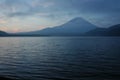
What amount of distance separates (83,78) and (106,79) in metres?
2.59

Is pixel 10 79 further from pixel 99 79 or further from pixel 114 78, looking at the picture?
pixel 114 78

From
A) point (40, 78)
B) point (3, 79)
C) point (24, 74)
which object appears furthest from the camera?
point (24, 74)

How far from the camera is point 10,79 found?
76.4 ft

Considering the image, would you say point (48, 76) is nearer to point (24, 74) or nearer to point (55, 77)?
point (55, 77)

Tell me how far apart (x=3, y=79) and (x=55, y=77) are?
5919 mm

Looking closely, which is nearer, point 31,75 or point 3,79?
point 3,79

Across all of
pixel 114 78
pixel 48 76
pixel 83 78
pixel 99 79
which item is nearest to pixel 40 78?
pixel 48 76

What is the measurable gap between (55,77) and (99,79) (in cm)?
513

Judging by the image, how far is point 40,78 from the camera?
78.9 feet

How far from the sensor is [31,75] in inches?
1008

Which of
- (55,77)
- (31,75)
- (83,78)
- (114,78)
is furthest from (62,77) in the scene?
(114,78)

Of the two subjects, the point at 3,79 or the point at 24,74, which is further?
the point at 24,74

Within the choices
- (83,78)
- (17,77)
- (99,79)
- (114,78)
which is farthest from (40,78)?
(114,78)

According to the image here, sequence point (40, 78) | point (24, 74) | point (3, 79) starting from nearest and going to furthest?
point (3, 79), point (40, 78), point (24, 74)
